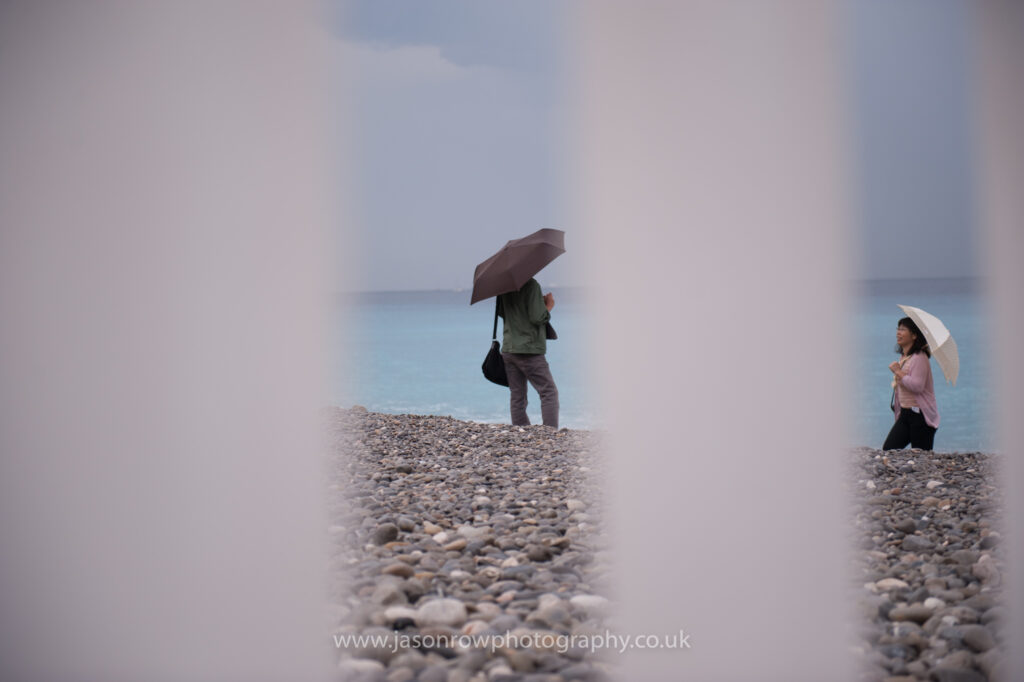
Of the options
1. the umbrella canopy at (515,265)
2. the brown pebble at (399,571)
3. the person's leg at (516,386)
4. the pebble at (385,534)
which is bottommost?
the brown pebble at (399,571)

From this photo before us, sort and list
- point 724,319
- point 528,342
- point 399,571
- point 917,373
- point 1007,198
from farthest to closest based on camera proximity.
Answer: point 528,342
point 917,373
point 399,571
point 1007,198
point 724,319

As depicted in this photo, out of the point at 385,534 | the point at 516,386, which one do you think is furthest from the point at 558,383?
the point at 385,534

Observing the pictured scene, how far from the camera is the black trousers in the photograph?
5.42 metres

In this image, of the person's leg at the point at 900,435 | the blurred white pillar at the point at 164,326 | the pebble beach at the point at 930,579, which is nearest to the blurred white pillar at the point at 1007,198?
the pebble beach at the point at 930,579

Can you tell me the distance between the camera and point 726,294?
1619 mm

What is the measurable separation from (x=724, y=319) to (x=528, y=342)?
4.44 m

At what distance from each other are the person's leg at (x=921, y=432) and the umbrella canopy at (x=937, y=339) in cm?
34

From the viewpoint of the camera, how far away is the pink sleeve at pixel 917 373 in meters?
5.32

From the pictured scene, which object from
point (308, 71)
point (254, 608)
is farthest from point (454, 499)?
point (308, 71)

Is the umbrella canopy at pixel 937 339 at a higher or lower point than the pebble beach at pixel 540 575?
higher

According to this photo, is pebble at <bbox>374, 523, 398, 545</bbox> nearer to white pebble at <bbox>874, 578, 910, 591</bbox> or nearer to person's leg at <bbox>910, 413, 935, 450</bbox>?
white pebble at <bbox>874, 578, 910, 591</bbox>

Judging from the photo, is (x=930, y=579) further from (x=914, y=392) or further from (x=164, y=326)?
(x=914, y=392)

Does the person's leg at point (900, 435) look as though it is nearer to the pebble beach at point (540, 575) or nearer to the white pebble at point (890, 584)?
the pebble beach at point (540, 575)

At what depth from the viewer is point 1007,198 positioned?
1.74 meters
